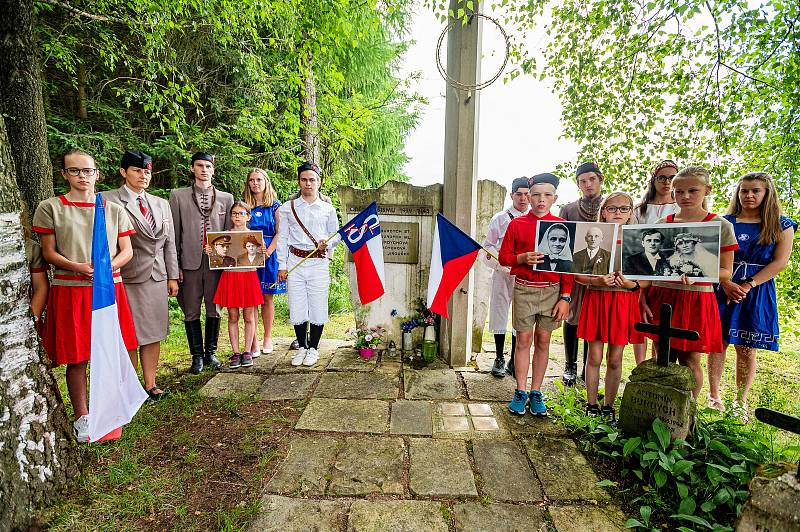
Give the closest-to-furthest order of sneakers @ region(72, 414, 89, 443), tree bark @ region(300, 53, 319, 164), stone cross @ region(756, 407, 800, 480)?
stone cross @ region(756, 407, 800, 480) < sneakers @ region(72, 414, 89, 443) < tree bark @ region(300, 53, 319, 164)

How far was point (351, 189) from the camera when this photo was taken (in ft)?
14.9

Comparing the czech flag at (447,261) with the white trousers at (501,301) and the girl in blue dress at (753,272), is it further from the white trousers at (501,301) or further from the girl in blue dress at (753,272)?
the girl in blue dress at (753,272)

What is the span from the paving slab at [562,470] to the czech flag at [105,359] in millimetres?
2721

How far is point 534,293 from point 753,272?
174 centimetres

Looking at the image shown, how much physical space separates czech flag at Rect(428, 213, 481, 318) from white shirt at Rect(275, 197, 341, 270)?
122 centimetres

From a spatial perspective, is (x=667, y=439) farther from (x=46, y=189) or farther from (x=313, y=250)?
(x=46, y=189)

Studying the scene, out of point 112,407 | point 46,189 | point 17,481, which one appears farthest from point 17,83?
point 17,481

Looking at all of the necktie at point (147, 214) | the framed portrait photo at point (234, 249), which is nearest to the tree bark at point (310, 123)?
the framed portrait photo at point (234, 249)

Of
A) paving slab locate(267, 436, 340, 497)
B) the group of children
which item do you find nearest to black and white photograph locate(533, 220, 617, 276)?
the group of children

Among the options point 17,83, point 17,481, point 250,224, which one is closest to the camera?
point 17,481

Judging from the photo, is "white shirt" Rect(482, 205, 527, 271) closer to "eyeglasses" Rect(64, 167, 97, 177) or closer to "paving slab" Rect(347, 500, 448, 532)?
"paving slab" Rect(347, 500, 448, 532)

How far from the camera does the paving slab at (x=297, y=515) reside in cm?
188

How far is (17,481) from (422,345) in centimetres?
336

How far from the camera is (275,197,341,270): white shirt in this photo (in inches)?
163
